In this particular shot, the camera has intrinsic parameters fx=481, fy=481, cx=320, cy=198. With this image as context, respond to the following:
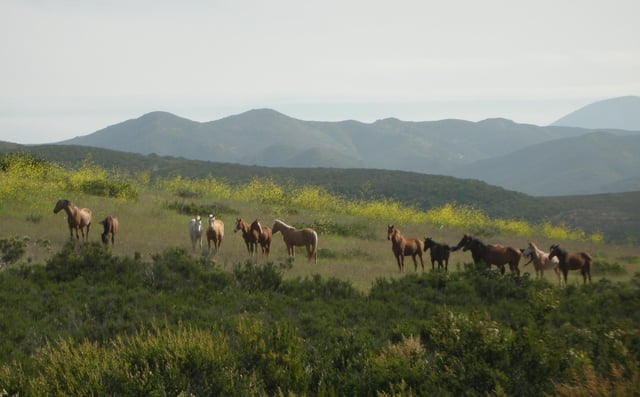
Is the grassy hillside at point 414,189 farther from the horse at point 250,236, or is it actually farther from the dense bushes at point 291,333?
the dense bushes at point 291,333

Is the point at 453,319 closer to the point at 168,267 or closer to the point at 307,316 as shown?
the point at 307,316

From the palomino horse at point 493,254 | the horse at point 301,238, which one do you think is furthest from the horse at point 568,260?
the horse at point 301,238

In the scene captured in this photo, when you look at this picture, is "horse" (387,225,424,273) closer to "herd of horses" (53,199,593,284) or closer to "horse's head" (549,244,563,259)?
"herd of horses" (53,199,593,284)

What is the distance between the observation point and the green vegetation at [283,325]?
6.81m

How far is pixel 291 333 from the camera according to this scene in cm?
809

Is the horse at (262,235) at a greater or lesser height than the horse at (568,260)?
greater

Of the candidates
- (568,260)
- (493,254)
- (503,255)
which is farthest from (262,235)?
(568,260)

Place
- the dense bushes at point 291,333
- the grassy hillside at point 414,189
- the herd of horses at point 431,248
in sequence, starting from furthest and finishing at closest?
the grassy hillside at point 414,189 → the herd of horses at point 431,248 → the dense bushes at point 291,333

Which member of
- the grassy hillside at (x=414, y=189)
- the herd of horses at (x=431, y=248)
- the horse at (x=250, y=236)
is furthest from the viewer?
the grassy hillside at (x=414, y=189)

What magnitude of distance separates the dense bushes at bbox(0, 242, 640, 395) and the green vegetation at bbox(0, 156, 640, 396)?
4 cm

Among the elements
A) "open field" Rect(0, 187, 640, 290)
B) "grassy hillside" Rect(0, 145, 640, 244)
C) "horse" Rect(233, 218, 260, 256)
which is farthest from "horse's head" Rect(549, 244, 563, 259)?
"grassy hillside" Rect(0, 145, 640, 244)

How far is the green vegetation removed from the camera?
22.3ft

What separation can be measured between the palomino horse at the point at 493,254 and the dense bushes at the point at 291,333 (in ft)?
4.39

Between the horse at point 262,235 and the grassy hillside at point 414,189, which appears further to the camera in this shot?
the grassy hillside at point 414,189
